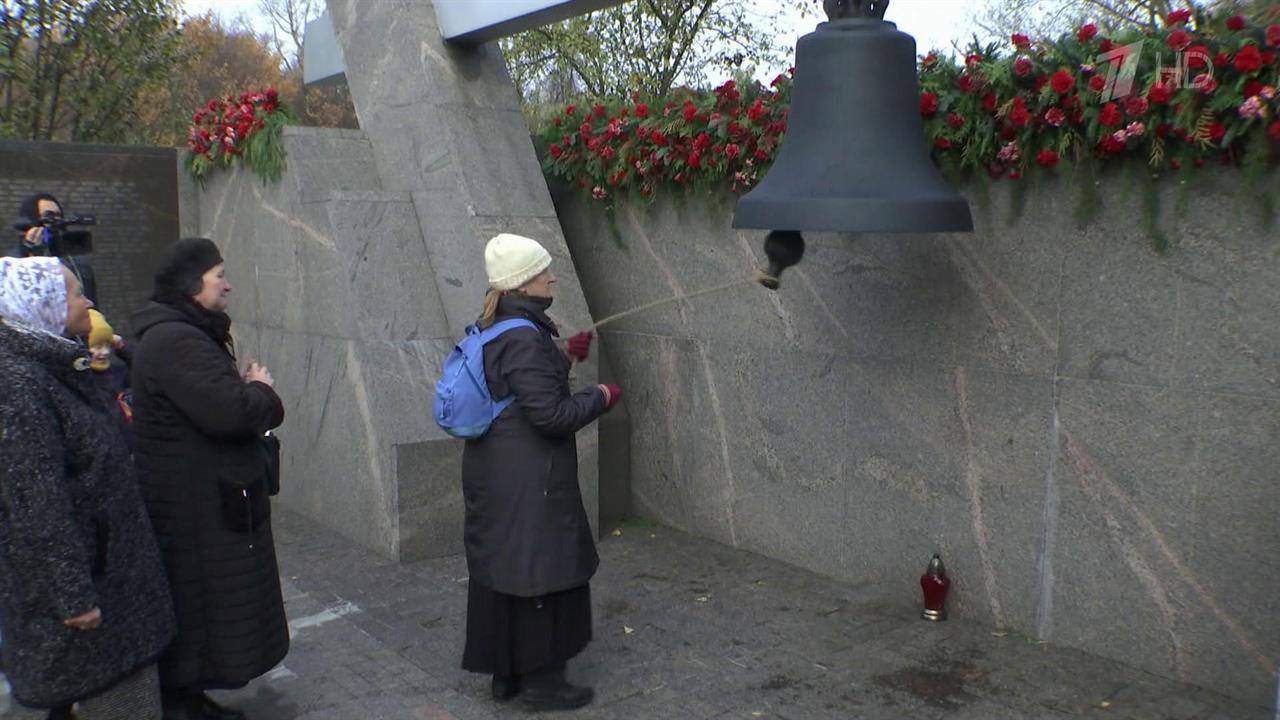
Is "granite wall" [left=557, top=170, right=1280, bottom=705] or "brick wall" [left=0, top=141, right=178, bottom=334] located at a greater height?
"brick wall" [left=0, top=141, right=178, bottom=334]

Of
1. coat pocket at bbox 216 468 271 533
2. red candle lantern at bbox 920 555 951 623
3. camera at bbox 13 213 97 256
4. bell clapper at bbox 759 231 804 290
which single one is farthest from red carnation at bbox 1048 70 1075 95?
camera at bbox 13 213 97 256

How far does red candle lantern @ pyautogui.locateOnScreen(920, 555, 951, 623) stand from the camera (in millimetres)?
4969

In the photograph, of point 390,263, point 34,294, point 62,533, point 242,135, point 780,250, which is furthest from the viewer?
point 242,135

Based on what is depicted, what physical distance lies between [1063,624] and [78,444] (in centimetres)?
366

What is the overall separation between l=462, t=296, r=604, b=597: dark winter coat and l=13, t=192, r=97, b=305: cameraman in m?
3.30

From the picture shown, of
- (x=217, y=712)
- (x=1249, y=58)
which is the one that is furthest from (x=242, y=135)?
(x=1249, y=58)

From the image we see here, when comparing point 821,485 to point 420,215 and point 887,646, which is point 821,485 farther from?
point 420,215

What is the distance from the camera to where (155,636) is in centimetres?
341

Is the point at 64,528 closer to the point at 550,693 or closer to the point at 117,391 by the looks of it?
the point at 550,693

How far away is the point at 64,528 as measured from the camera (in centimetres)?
302

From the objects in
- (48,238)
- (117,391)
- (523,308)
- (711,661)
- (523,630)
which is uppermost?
(48,238)

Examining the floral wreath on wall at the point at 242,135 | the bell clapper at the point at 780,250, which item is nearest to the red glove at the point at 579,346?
the bell clapper at the point at 780,250

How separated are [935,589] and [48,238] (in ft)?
16.3

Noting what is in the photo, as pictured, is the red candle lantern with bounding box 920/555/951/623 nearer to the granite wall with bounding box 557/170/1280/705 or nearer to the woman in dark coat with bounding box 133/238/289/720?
the granite wall with bounding box 557/170/1280/705
